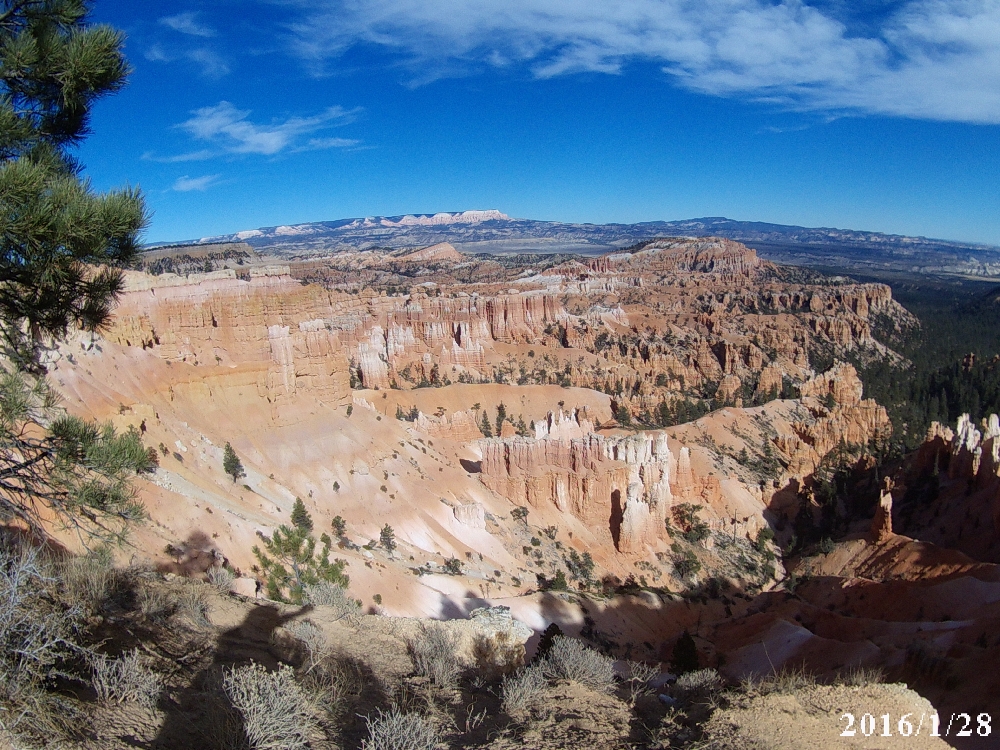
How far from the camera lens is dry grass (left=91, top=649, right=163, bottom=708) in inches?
225

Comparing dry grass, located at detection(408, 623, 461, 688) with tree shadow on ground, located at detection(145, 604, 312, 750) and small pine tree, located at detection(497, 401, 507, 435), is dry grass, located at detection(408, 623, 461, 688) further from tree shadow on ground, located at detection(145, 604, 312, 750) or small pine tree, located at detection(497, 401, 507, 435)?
small pine tree, located at detection(497, 401, 507, 435)

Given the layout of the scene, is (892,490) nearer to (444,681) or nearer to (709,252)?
(444,681)

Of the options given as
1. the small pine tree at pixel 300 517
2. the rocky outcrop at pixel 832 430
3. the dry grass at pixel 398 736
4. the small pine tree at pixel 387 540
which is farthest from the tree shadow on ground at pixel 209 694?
the rocky outcrop at pixel 832 430

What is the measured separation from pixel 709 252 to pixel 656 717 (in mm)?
160452

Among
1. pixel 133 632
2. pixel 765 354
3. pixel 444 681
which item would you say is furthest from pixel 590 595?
pixel 765 354

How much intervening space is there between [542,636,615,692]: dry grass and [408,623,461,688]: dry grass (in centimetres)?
134

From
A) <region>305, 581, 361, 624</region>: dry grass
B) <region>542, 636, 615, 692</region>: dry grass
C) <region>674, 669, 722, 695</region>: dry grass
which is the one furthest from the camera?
<region>305, 581, 361, 624</region>: dry grass

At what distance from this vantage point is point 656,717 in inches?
306

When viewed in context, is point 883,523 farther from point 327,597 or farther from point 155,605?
point 155,605

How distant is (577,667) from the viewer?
8.98 m

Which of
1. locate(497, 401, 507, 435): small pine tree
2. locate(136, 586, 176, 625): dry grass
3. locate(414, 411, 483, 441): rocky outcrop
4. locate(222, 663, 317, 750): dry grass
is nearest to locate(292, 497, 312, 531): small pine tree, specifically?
locate(136, 586, 176, 625): dry grass

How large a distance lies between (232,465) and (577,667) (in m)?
17.9

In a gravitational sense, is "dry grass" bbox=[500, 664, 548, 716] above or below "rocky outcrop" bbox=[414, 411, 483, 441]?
above
